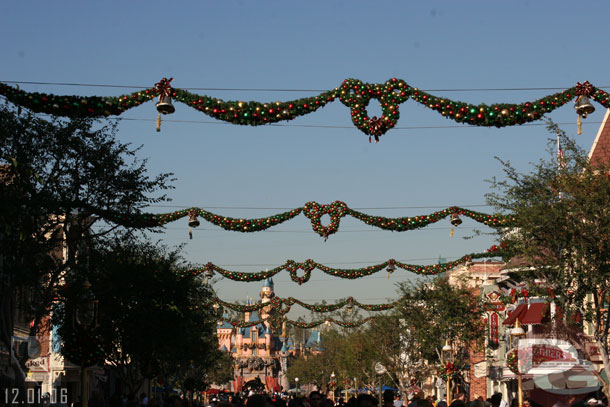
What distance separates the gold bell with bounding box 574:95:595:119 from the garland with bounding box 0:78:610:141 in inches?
5.1

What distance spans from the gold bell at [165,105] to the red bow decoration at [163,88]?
5 cm

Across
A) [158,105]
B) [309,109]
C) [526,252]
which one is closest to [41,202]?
[158,105]

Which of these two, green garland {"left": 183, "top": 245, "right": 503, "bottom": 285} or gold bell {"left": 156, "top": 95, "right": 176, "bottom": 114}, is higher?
gold bell {"left": 156, "top": 95, "right": 176, "bottom": 114}

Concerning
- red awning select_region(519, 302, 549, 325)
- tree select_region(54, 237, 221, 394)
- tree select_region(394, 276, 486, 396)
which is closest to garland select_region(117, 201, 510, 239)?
tree select_region(54, 237, 221, 394)

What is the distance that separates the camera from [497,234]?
26.2m

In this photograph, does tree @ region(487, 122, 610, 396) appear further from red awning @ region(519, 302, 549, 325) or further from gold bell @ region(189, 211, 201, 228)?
red awning @ region(519, 302, 549, 325)

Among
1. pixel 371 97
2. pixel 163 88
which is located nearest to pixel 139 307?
pixel 163 88

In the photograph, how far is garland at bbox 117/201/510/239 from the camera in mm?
22984

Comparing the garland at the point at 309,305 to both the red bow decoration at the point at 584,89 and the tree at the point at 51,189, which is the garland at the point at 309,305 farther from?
the red bow decoration at the point at 584,89

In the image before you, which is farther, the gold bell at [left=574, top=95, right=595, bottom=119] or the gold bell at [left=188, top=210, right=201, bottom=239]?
the gold bell at [left=188, top=210, right=201, bottom=239]

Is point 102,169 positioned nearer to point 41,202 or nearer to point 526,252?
point 41,202

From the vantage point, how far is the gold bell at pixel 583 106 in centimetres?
1589

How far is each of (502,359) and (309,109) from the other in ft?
144

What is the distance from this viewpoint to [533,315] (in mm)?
40562
